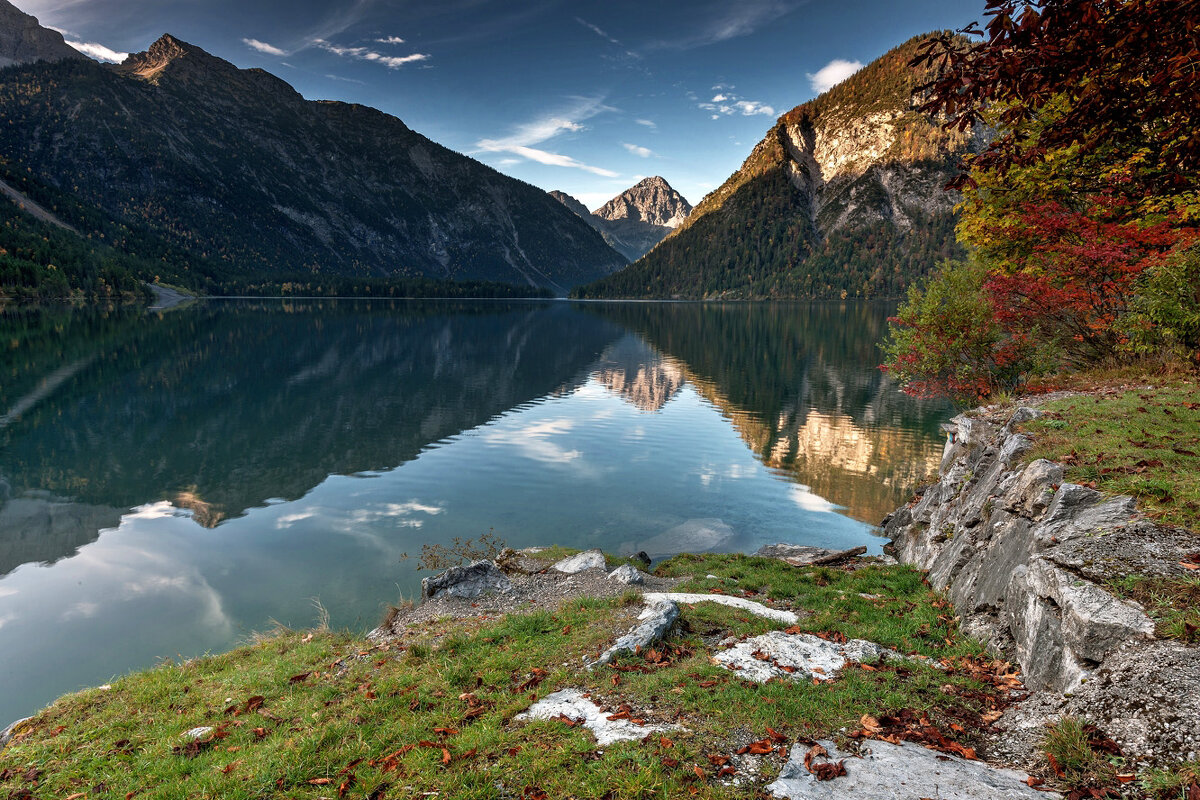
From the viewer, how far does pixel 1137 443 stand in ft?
40.6

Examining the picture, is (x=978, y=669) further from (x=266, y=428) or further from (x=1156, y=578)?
(x=266, y=428)

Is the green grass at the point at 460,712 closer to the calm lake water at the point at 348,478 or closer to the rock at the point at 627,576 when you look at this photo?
the rock at the point at 627,576

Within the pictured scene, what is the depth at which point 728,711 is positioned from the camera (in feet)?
26.6

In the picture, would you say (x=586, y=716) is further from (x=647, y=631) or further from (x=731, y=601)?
(x=731, y=601)

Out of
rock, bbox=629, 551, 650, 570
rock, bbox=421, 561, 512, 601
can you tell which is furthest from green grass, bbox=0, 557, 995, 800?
rock, bbox=629, 551, 650, 570

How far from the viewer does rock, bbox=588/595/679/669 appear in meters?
10.5

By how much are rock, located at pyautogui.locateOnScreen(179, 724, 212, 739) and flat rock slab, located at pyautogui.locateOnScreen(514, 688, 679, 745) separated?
17.3 ft

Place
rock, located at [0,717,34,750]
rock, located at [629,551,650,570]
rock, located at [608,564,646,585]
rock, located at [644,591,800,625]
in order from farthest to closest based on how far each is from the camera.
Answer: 1. rock, located at [629,551,650,570]
2. rock, located at [608,564,646,585]
3. rock, located at [644,591,800,625]
4. rock, located at [0,717,34,750]

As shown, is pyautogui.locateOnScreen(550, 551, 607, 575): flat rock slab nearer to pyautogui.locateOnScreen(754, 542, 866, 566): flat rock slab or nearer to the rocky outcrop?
pyautogui.locateOnScreen(754, 542, 866, 566): flat rock slab

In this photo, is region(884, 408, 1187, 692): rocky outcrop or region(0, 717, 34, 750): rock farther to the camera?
region(0, 717, 34, 750): rock

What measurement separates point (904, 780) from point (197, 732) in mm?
10702

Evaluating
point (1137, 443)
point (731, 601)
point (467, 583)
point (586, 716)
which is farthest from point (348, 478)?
point (1137, 443)

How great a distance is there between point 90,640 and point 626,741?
17927 mm

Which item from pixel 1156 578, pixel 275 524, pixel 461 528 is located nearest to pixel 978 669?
pixel 1156 578
